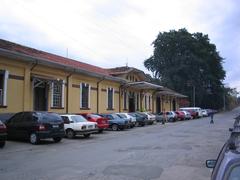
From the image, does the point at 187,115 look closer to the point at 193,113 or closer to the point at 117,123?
the point at 193,113

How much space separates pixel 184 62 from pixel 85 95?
42.5 m

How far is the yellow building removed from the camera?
24.3 metres

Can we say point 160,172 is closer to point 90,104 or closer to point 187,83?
point 90,104

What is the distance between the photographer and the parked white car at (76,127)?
22031 millimetres

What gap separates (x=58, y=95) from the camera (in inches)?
1175

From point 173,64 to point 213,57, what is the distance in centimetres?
1152

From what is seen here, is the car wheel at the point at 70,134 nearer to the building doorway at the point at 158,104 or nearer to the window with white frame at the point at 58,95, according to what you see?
the window with white frame at the point at 58,95

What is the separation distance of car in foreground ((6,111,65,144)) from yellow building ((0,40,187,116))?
15.2 ft

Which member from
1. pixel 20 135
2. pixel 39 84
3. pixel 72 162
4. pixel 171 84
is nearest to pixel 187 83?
pixel 171 84

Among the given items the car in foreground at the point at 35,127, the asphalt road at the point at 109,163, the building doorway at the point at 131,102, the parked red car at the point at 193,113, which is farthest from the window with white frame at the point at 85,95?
the parked red car at the point at 193,113

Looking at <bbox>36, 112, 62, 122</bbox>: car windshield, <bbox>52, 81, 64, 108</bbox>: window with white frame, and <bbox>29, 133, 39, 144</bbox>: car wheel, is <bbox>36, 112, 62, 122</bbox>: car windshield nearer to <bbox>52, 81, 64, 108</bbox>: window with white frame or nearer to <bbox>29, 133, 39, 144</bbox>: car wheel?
<bbox>29, 133, 39, 144</bbox>: car wheel

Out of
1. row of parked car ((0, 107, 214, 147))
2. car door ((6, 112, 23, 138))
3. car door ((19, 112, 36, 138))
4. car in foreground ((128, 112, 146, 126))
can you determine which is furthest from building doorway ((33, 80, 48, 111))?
car in foreground ((128, 112, 146, 126))

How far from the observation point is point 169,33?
76.8 m

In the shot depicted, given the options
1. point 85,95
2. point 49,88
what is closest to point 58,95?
point 49,88
